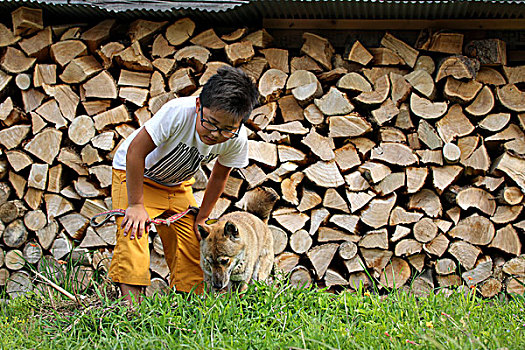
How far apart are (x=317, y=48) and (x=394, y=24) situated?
0.71 m

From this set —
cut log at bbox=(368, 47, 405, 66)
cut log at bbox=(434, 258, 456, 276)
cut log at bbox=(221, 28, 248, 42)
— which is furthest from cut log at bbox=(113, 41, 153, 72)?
cut log at bbox=(434, 258, 456, 276)

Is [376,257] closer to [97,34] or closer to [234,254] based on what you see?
[234,254]

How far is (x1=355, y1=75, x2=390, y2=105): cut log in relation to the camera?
4148mm

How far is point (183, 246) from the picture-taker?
3275 millimetres

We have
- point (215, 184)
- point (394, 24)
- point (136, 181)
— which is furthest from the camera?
point (394, 24)

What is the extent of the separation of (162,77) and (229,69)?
1.78 m

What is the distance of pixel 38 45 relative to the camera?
170 inches

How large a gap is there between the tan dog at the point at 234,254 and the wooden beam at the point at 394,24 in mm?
1894

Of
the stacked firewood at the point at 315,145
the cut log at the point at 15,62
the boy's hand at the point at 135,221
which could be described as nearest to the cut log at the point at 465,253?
the stacked firewood at the point at 315,145

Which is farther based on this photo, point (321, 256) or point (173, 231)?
point (321, 256)

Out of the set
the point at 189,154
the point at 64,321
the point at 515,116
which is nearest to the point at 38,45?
the point at 189,154

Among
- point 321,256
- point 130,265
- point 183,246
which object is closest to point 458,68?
point 321,256

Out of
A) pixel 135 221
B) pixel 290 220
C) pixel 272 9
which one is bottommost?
pixel 290 220

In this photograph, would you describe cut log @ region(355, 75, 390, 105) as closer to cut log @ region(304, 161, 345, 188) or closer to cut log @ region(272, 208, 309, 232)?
cut log @ region(304, 161, 345, 188)
